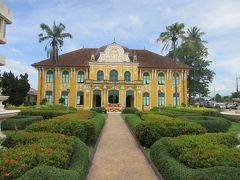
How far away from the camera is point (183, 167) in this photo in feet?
21.6

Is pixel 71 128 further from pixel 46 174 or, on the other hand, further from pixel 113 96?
pixel 113 96

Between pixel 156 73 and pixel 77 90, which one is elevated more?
pixel 156 73

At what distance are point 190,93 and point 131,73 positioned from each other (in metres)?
15.8

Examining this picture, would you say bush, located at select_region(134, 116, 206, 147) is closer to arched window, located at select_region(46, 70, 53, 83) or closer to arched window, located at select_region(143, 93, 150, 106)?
arched window, located at select_region(143, 93, 150, 106)

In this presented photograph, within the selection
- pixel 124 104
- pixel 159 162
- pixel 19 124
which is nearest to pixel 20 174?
pixel 159 162

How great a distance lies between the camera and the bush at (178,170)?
5422mm

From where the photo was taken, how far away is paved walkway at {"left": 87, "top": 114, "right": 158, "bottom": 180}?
309 inches

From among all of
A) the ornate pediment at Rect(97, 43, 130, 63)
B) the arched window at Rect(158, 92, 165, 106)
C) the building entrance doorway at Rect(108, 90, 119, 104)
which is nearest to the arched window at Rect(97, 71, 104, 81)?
the ornate pediment at Rect(97, 43, 130, 63)

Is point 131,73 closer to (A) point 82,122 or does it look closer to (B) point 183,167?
(A) point 82,122

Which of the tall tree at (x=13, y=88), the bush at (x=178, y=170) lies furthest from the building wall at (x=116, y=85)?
the bush at (x=178, y=170)

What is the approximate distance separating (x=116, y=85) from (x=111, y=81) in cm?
89

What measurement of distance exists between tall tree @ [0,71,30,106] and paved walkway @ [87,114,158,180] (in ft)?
88.8

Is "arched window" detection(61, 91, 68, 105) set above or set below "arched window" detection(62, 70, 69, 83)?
below

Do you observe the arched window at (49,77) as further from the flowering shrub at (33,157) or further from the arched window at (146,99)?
the flowering shrub at (33,157)
